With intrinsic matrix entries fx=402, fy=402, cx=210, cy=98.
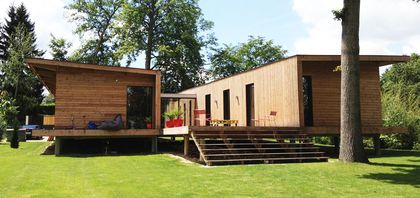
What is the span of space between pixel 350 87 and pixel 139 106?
7747 millimetres

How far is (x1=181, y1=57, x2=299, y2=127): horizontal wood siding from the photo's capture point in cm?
1326

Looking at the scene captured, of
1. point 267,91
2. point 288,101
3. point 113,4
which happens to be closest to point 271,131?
point 288,101

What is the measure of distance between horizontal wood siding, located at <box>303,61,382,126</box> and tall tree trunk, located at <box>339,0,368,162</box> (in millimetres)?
3849

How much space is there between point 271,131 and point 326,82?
3.44 meters

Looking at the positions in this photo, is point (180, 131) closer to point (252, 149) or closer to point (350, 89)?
point (252, 149)

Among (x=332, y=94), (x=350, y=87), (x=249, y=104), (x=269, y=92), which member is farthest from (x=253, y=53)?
(x=350, y=87)

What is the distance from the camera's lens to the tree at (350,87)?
10.1 m

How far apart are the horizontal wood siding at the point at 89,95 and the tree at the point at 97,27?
17.2 m

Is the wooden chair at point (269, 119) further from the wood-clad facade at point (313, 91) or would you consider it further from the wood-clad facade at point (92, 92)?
the wood-clad facade at point (92, 92)

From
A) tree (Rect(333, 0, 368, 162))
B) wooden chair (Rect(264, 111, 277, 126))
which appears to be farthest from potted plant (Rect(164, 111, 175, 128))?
tree (Rect(333, 0, 368, 162))

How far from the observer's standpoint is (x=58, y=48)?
34438 mm

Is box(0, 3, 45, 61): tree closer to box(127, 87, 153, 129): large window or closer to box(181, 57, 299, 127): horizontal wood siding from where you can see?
box(127, 87, 153, 129): large window

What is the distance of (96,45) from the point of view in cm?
3184

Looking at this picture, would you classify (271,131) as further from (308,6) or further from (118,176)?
(118,176)
